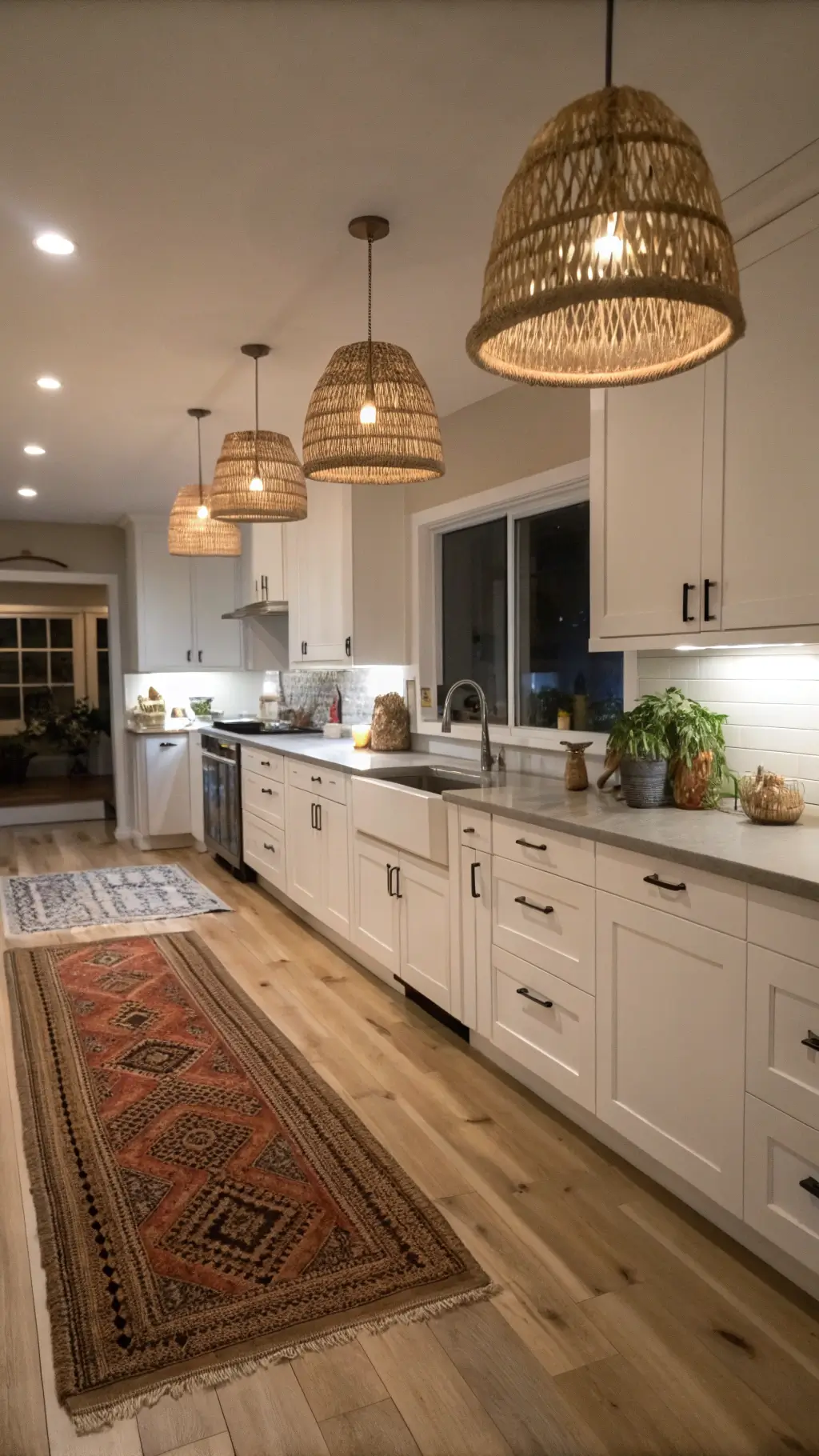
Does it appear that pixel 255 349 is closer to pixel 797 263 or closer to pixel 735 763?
pixel 797 263

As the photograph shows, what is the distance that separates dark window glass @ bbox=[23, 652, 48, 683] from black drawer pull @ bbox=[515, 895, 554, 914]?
8039 millimetres

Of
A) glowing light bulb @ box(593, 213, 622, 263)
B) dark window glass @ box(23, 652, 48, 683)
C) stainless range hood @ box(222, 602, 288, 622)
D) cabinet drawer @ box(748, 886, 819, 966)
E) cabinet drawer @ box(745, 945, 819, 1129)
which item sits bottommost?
cabinet drawer @ box(745, 945, 819, 1129)

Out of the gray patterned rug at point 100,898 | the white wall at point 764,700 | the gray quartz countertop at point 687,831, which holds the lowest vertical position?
the gray patterned rug at point 100,898

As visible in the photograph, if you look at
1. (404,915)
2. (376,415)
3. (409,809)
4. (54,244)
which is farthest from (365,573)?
(54,244)

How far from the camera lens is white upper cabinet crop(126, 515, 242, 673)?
23.4 feet

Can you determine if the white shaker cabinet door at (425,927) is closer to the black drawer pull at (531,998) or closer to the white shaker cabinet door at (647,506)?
the black drawer pull at (531,998)

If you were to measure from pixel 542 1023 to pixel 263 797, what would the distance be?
2.93 metres

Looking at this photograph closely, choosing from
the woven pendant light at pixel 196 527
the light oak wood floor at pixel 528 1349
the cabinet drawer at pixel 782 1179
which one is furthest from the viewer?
the woven pendant light at pixel 196 527

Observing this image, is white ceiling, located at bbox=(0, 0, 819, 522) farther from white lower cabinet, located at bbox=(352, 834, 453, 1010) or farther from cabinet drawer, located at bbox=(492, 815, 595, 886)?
white lower cabinet, located at bbox=(352, 834, 453, 1010)

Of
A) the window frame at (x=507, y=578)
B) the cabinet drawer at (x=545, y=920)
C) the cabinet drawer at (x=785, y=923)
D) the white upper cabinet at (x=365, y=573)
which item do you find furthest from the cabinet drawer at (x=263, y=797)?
the cabinet drawer at (x=785, y=923)

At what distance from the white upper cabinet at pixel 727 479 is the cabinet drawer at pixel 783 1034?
80 cm

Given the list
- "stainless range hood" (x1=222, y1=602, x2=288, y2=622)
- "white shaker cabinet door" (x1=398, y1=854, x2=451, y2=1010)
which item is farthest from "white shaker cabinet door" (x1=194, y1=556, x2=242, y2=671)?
"white shaker cabinet door" (x1=398, y1=854, x2=451, y2=1010)

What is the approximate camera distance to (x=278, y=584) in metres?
5.92

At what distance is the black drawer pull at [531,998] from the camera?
2.69m
